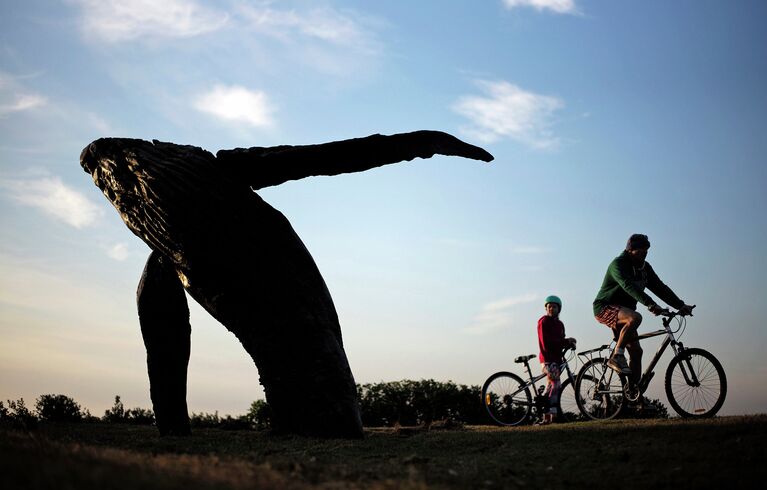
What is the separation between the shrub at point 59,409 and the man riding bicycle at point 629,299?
8935 mm

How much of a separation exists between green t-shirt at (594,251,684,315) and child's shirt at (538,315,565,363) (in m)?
1.24

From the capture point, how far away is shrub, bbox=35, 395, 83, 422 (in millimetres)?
12562

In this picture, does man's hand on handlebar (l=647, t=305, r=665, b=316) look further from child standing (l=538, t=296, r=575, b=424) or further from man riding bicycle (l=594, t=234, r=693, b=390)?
child standing (l=538, t=296, r=575, b=424)

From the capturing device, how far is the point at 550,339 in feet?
36.0

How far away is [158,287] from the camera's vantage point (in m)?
9.43

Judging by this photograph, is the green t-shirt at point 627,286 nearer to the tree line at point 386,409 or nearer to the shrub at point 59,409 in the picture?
the tree line at point 386,409

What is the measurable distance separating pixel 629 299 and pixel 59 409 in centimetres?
980

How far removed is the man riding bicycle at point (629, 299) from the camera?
9312mm

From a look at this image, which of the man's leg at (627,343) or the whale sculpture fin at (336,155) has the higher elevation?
the whale sculpture fin at (336,155)

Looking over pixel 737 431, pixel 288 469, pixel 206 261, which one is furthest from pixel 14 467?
pixel 737 431

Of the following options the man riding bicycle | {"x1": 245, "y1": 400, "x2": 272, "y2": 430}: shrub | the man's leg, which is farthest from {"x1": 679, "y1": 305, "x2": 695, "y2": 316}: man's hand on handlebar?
{"x1": 245, "y1": 400, "x2": 272, "y2": 430}: shrub

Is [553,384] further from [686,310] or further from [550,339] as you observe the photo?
[686,310]

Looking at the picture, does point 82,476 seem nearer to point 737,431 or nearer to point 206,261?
point 206,261

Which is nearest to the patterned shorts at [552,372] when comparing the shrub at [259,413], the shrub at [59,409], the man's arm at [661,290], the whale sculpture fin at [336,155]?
the man's arm at [661,290]
